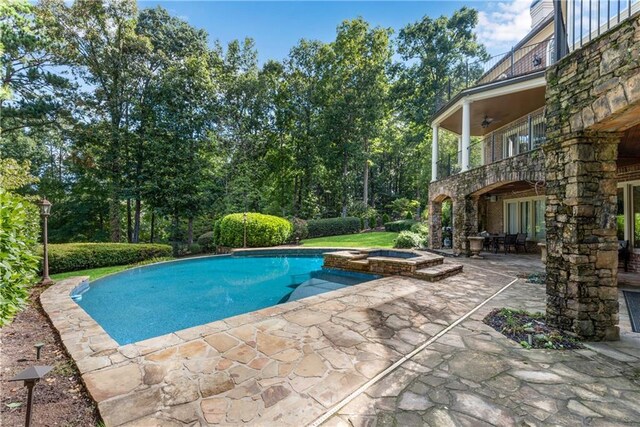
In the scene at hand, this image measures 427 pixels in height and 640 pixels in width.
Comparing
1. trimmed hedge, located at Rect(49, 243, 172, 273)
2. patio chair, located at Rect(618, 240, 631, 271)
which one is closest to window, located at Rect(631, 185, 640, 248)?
patio chair, located at Rect(618, 240, 631, 271)

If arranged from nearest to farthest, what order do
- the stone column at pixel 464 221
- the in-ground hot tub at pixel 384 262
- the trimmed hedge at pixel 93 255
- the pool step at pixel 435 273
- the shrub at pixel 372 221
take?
1. the pool step at pixel 435 273
2. the in-ground hot tub at pixel 384 262
3. the trimmed hedge at pixel 93 255
4. the stone column at pixel 464 221
5. the shrub at pixel 372 221

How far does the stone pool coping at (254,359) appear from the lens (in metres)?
2.35

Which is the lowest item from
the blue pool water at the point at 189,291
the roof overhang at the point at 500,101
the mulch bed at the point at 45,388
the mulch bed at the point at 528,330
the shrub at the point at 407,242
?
the blue pool water at the point at 189,291

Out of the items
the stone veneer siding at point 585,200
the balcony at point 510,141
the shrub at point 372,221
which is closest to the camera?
the stone veneer siding at point 585,200

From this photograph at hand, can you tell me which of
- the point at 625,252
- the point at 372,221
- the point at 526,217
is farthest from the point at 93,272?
the point at 372,221

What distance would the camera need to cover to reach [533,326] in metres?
4.02

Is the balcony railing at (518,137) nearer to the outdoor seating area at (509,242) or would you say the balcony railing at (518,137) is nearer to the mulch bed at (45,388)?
the outdoor seating area at (509,242)

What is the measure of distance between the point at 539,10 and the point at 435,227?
1105cm

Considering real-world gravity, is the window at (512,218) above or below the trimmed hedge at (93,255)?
above

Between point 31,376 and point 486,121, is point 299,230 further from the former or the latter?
point 31,376

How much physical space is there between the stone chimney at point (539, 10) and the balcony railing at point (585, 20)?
11.7 m

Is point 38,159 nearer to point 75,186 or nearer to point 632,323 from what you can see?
point 75,186

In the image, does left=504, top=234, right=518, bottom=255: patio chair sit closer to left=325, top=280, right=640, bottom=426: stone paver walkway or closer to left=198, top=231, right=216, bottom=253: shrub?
left=325, top=280, right=640, bottom=426: stone paver walkway

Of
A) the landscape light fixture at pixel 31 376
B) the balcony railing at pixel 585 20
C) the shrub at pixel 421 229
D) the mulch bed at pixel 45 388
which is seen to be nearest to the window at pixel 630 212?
the balcony railing at pixel 585 20
